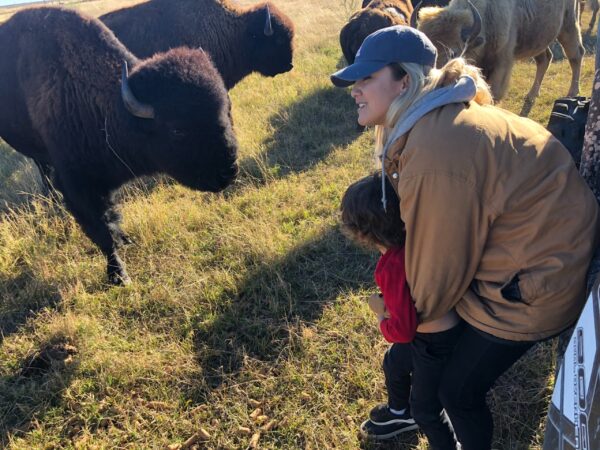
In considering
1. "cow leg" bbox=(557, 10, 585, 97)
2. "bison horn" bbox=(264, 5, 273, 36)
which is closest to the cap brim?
"bison horn" bbox=(264, 5, 273, 36)

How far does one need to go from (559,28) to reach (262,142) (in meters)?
5.06

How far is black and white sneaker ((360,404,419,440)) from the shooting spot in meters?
2.70

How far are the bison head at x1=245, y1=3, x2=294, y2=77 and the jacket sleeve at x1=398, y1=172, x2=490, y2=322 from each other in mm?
7230

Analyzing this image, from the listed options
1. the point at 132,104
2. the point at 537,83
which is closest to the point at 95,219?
the point at 132,104

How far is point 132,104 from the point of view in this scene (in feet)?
Result: 13.2

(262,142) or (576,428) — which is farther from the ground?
(576,428)

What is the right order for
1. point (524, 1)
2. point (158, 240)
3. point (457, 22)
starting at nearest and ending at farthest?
point (158, 240)
point (457, 22)
point (524, 1)

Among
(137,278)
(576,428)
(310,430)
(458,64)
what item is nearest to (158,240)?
(137,278)

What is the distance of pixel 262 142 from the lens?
728cm

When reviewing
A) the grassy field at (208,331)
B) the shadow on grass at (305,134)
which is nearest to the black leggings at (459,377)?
the grassy field at (208,331)

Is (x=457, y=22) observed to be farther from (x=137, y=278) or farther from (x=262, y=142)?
(x=137, y=278)

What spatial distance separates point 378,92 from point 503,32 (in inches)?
213

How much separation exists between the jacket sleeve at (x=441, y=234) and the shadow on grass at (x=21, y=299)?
141 inches

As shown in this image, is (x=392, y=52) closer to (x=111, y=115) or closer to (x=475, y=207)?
(x=475, y=207)
